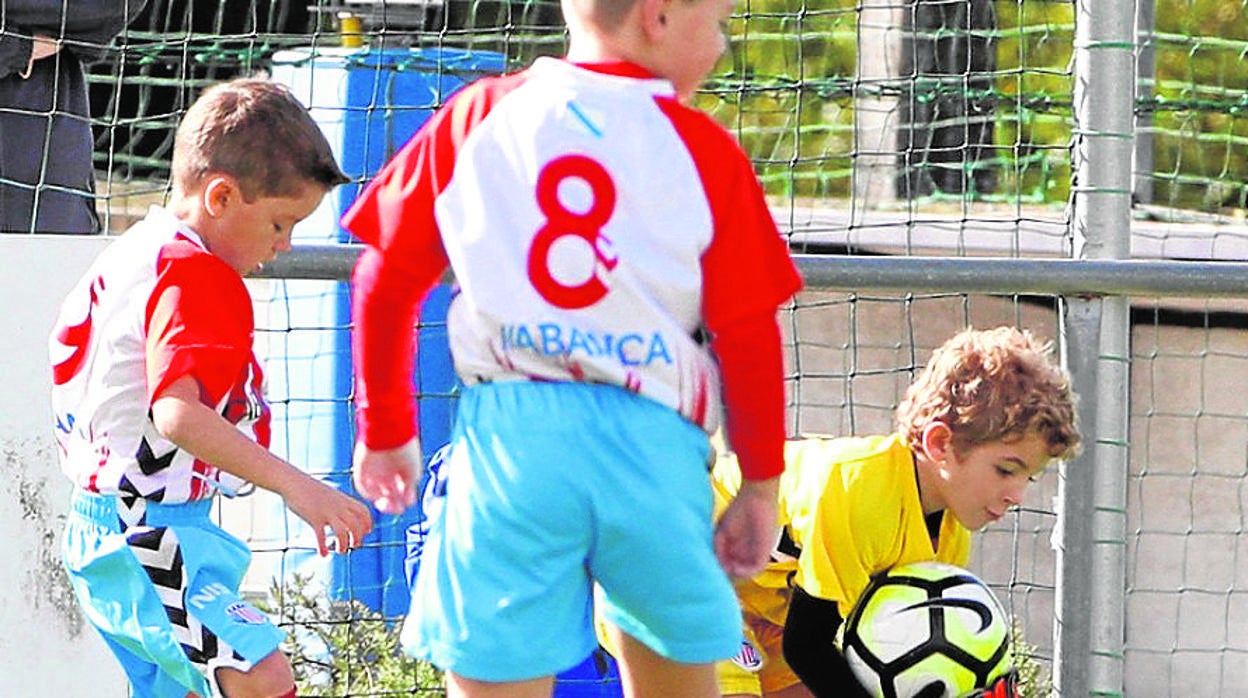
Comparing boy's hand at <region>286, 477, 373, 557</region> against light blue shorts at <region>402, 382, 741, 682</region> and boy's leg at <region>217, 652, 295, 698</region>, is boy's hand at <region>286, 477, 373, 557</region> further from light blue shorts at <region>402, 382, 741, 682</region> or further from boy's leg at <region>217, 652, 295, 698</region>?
light blue shorts at <region>402, 382, 741, 682</region>

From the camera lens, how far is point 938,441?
164 inches

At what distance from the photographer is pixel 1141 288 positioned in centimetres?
444

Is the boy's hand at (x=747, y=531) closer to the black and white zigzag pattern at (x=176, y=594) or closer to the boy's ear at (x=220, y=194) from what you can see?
the black and white zigzag pattern at (x=176, y=594)

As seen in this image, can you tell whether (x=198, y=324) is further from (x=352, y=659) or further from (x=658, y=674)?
(x=352, y=659)

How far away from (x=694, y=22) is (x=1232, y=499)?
4.22 meters

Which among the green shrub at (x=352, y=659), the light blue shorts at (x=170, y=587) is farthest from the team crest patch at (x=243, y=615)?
the green shrub at (x=352, y=659)

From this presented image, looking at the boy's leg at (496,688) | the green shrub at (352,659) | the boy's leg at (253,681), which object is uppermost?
the boy's leg at (496,688)

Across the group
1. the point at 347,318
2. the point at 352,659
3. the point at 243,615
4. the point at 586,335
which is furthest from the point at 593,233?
the point at 347,318

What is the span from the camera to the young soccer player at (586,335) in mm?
2834

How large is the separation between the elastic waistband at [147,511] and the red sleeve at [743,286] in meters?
1.12

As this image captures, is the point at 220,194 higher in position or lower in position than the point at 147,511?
higher

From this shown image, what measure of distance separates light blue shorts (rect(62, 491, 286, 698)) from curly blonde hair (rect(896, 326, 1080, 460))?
1.41m

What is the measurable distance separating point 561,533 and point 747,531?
29cm

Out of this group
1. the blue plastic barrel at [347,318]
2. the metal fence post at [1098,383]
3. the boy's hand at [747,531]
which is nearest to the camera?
the boy's hand at [747,531]
